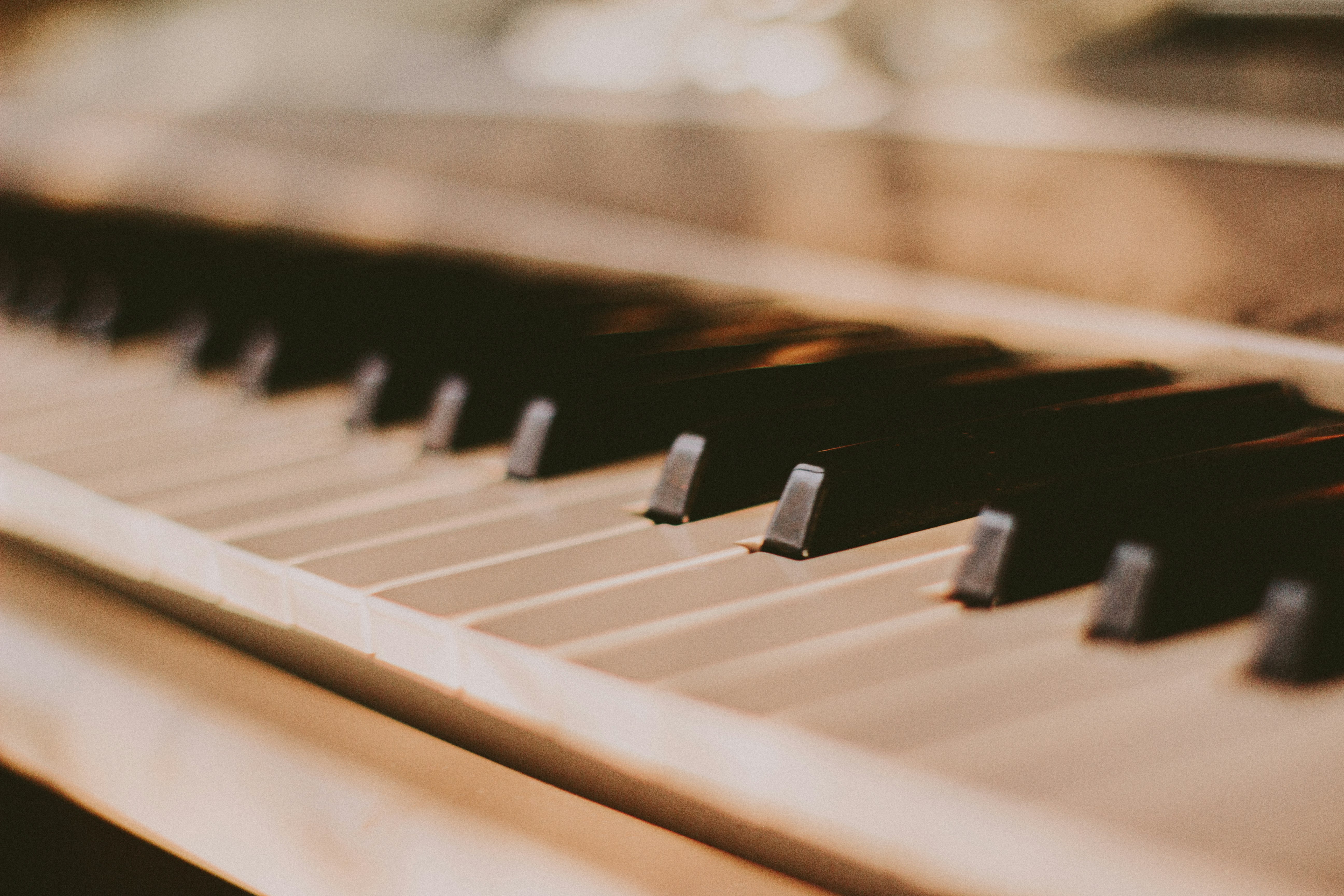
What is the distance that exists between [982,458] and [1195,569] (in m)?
0.18

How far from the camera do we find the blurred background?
2.46 feet

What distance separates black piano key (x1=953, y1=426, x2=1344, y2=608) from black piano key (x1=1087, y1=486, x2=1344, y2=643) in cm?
2

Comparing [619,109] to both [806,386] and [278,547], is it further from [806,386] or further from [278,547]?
[278,547]

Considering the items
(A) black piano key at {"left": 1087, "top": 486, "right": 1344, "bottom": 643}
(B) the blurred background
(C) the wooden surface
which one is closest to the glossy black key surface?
(B) the blurred background

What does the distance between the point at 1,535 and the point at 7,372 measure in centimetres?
25

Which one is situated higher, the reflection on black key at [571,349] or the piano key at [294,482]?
the reflection on black key at [571,349]

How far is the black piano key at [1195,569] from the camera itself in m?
0.45

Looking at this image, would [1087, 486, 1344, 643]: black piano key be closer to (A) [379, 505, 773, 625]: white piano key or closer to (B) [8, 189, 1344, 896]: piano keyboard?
(B) [8, 189, 1344, 896]: piano keyboard

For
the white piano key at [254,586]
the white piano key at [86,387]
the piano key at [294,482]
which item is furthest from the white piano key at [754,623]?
the white piano key at [86,387]

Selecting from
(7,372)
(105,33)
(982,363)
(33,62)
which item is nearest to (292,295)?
(7,372)

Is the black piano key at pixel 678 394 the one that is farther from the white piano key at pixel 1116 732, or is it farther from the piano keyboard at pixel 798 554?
the white piano key at pixel 1116 732

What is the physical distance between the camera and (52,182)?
1784 millimetres

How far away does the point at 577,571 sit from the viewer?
58 centimetres

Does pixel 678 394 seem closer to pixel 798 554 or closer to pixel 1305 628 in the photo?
pixel 798 554
